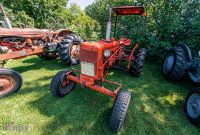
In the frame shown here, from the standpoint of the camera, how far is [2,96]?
352 centimetres

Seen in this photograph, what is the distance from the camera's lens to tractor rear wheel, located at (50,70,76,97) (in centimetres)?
337

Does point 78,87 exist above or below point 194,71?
below

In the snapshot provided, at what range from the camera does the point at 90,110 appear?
3.29 m

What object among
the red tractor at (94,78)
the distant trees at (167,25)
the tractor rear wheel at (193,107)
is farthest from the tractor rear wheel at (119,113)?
the distant trees at (167,25)

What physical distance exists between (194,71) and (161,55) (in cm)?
195

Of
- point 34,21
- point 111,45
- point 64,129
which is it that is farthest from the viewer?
point 34,21

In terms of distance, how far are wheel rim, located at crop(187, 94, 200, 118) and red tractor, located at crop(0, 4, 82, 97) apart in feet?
11.5

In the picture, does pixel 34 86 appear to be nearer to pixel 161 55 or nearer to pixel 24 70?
pixel 24 70

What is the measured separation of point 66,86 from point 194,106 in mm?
2723

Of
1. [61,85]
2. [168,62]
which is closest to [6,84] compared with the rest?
[61,85]

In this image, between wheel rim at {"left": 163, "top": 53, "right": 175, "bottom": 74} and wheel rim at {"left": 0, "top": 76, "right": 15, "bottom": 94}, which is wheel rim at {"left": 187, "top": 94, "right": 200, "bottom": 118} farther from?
wheel rim at {"left": 0, "top": 76, "right": 15, "bottom": 94}

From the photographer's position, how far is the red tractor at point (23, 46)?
3.59 meters

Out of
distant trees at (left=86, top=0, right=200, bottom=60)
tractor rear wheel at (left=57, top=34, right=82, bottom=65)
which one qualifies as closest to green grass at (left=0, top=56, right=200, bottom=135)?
tractor rear wheel at (left=57, top=34, right=82, bottom=65)

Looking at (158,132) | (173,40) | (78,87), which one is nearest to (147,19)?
(173,40)
